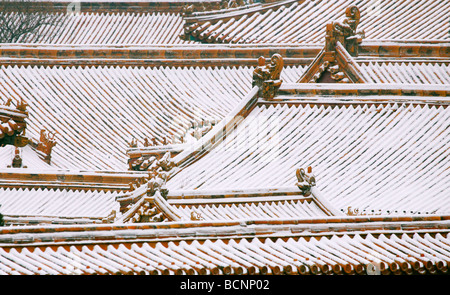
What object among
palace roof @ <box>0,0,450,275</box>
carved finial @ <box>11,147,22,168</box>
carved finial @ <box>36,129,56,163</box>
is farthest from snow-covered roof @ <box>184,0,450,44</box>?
carved finial @ <box>11,147,22,168</box>

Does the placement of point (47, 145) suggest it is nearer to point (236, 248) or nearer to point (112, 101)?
point (112, 101)

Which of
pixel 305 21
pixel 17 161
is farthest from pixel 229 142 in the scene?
pixel 305 21

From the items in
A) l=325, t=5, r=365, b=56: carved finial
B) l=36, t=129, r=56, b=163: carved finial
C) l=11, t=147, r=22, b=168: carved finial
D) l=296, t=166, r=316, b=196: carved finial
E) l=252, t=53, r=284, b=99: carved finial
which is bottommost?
l=296, t=166, r=316, b=196: carved finial

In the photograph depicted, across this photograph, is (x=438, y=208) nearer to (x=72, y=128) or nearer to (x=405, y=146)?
(x=405, y=146)

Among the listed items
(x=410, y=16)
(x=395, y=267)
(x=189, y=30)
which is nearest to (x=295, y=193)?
(x=395, y=267)

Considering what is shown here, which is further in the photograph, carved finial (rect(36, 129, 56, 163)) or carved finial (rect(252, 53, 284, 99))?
carved finial (rect(36, 129, 56, 163))

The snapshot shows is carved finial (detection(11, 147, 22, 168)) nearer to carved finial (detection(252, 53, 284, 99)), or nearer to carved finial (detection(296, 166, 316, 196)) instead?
carved finial (detection(252, 53, 284, 99))
